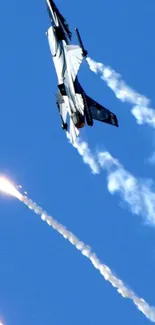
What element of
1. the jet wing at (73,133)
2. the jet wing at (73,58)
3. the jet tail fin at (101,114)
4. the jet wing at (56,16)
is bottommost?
the jet wing at (73,133)

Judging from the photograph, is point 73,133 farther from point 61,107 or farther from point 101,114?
point 61,107

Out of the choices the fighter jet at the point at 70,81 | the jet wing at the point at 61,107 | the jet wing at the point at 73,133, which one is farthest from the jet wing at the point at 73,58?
the jet wing at the point at 61,107

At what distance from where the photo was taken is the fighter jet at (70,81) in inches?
3462

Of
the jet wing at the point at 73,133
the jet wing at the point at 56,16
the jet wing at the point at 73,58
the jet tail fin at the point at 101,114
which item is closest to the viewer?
the jet wing at the point at 73,58

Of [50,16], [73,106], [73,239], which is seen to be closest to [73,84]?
[73,106]

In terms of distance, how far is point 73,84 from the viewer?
293 ft

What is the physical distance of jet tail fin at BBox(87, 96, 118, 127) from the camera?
91375 mm

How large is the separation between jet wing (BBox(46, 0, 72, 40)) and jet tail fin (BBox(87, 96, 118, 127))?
6.31 m

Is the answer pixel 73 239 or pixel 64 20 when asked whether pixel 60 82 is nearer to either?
pixel 64 20

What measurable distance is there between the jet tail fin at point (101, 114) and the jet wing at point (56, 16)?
6.31m

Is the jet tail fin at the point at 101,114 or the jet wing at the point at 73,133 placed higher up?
the jet tail fin at the point at 101,114

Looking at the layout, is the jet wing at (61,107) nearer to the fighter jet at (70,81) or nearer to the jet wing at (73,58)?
the fighter jet at (70,81)

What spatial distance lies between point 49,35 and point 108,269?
21.5 meters

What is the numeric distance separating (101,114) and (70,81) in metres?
4.48
